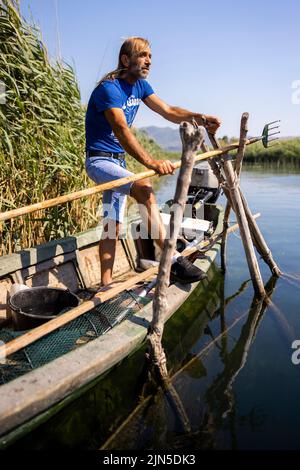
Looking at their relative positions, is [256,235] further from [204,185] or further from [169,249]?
[169,249]

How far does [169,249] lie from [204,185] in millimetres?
4114

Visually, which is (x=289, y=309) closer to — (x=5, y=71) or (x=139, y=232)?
A: (x=139, y=232)

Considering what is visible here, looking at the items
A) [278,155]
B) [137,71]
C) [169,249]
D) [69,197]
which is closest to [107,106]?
[137,71]

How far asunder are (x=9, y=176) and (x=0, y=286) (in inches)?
61.9

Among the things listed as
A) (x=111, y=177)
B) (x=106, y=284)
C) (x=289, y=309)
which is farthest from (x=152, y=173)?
(x=289, y=309)

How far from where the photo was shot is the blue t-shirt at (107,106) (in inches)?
141

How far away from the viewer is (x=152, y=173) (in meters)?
3.45

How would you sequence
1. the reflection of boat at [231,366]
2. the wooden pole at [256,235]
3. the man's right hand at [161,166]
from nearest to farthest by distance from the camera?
the reflection of boat at [231,366] < the man's right hand at [161,166] < the wooden pole at [256,235]

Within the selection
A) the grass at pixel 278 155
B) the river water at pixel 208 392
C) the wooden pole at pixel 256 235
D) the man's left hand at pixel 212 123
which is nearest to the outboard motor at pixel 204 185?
the wooden pole at pixel 256 235

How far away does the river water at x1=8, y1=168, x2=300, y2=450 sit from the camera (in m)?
2.85

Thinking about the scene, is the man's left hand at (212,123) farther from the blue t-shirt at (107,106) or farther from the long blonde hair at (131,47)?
the long blonde hair at (131,47)

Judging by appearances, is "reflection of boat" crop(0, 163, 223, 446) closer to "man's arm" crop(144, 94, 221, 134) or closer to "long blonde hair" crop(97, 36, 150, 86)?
"man's arm" crop(144, 94, 221, 134)

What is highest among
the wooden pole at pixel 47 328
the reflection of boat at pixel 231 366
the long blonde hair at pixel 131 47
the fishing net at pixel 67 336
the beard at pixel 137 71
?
the long blonde hair at pixel 131 47

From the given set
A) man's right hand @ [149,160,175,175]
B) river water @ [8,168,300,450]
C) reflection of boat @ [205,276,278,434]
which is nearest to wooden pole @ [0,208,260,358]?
river water @ [8,168,300,450]
